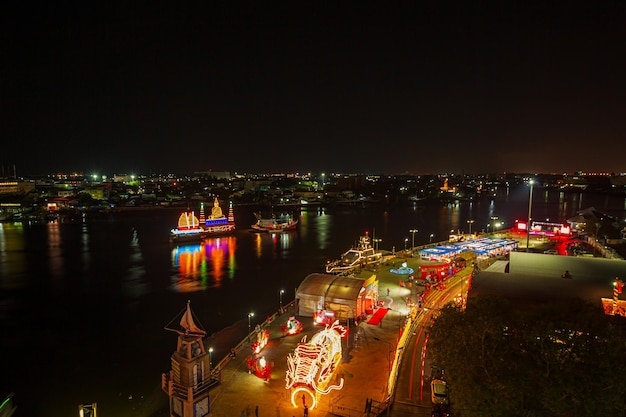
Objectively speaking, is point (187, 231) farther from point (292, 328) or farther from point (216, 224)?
point (292, 328)

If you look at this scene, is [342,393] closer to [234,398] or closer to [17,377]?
[234,398]

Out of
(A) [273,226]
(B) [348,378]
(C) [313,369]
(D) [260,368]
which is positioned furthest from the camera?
(A) [273,226]

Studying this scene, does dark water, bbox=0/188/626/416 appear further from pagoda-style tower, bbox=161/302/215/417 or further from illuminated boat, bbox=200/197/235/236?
pagoda-style tower, bbox=161/302/215/417

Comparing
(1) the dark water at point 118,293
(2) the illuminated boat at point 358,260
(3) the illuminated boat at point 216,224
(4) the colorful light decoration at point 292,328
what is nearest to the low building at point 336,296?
(4) the colorful light decoration at point 292,328

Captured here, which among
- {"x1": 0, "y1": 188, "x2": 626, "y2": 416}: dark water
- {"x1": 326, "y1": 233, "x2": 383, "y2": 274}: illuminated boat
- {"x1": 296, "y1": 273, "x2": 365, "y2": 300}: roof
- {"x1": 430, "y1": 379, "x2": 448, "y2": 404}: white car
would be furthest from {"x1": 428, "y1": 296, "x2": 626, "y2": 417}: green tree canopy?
{"x1": 326, "y1": 233, "x2": 383, "y2": 274}: illuminated boat

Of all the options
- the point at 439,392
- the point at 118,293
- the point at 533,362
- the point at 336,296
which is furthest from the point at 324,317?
the point at 118,293

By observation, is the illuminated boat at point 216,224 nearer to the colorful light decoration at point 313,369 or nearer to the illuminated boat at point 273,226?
the illuminated boat at point 273,226
